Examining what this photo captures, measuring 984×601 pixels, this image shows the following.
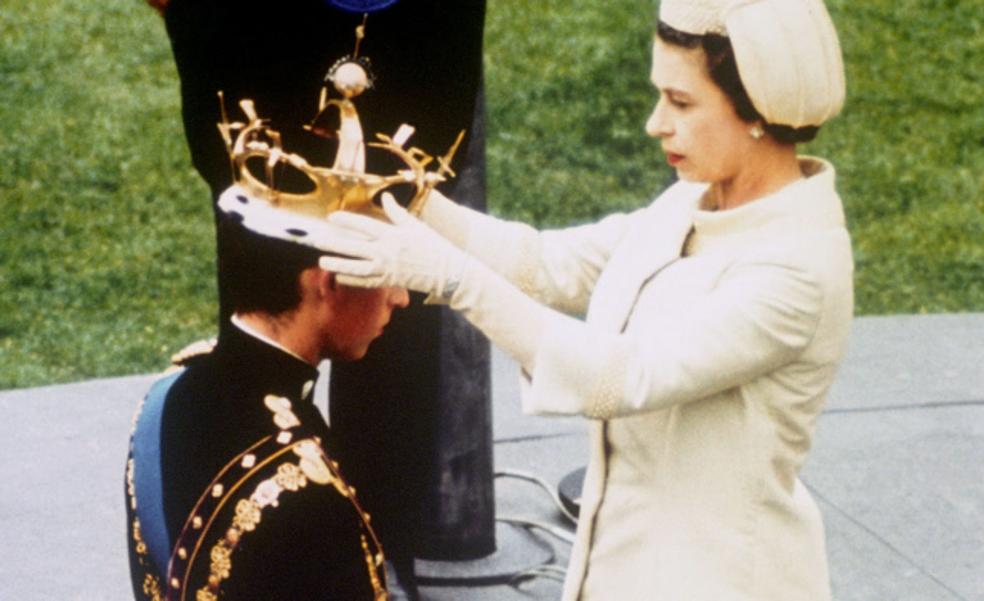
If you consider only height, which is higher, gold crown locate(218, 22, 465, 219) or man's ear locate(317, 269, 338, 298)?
gold crown locate(218, 22, 465, 219)

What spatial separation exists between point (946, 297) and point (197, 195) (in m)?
3.75

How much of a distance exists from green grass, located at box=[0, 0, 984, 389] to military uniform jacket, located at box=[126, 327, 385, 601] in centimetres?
496

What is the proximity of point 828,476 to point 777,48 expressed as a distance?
3.42 metres

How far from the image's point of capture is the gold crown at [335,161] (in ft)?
8.70

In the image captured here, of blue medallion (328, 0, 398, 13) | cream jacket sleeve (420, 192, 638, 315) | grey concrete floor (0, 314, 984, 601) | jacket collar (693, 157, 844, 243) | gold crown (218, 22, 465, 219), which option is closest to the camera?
gold crown (218, 22, 465, 219)

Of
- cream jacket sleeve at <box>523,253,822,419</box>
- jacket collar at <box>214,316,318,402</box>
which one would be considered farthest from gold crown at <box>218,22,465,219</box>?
cream jacket sleeve at <box>523,253,822,419</box>

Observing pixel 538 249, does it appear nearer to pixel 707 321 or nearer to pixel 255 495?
pixel 707 321

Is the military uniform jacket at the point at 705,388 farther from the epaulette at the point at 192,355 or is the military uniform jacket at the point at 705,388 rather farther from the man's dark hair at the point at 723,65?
the epaulette at the point at 192,355

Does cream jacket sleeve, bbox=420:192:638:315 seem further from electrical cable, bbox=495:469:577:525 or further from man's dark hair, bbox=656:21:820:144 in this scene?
electrical cable, bbox=495:469:577:525

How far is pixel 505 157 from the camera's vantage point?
32.8 feet

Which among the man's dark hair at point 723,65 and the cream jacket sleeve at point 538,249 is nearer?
the man's dark hair at point 723,65

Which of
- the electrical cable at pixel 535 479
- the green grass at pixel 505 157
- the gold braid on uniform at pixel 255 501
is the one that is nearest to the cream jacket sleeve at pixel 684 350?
the gold braid on uniform at pixel 255 501

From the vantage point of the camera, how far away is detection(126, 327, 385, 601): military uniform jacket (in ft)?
8.27

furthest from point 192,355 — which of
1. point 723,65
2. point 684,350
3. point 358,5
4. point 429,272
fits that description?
point 723,65
